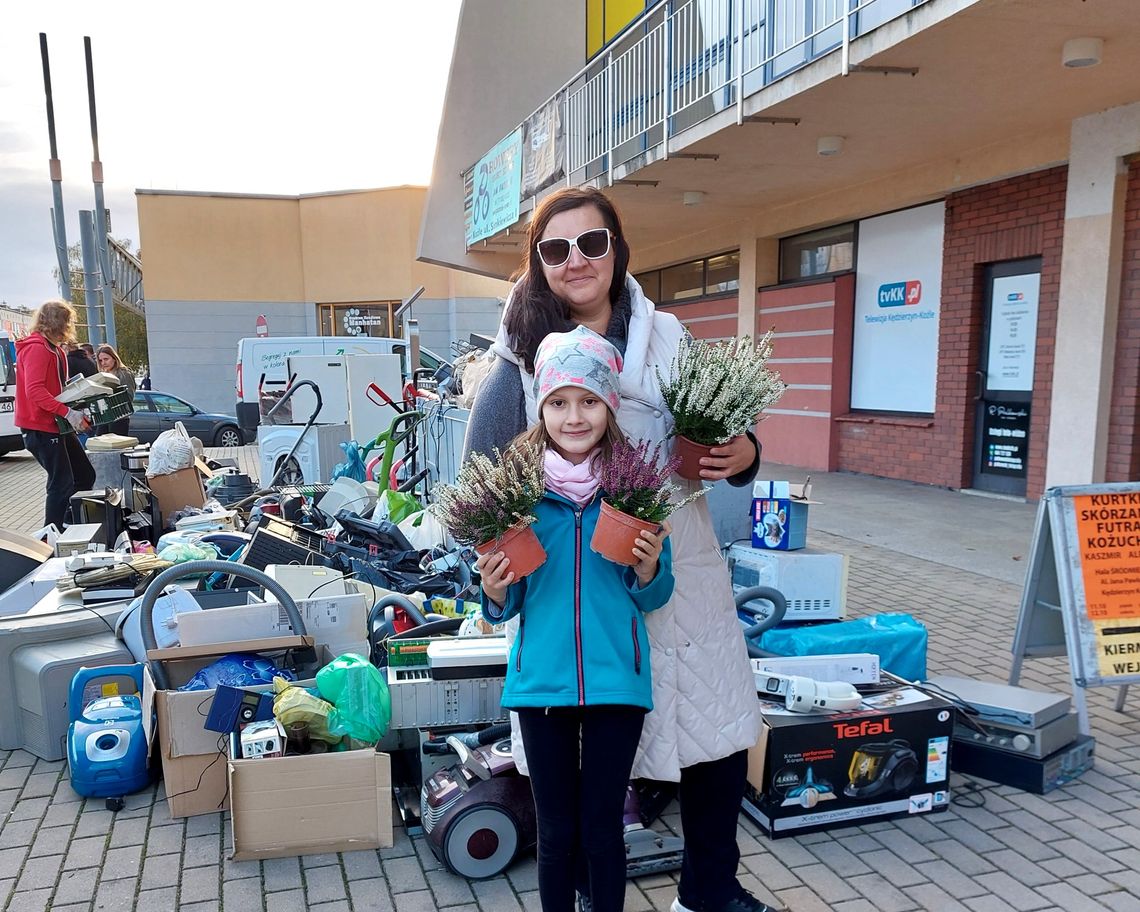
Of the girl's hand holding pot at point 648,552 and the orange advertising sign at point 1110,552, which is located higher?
the girl's hand holding pot at point 648,552

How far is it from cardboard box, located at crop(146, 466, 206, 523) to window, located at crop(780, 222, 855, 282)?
329 inches

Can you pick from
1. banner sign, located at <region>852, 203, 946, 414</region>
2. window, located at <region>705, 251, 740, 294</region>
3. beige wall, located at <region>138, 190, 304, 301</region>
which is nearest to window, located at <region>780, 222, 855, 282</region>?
banner sign, located at <region>852, 203, 946, 414</region>

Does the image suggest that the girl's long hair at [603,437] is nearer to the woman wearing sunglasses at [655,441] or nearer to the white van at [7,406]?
the woman wearing sunglasses at [655,441]

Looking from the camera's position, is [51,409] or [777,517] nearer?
[777,517]

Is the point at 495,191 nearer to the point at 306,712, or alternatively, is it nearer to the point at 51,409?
the point at 51,409

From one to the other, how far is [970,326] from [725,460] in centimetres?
825

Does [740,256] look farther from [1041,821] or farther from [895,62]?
[1041,821]

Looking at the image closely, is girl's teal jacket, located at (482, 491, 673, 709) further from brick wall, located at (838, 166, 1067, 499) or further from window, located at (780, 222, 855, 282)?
window, located at (780, 222, 855, 282)

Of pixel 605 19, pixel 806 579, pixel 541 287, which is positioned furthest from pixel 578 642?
pixel 605 19

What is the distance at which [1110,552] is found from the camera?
355 centimetres

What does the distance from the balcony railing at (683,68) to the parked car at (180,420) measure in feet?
30.3

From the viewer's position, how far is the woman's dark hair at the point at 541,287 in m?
1.97

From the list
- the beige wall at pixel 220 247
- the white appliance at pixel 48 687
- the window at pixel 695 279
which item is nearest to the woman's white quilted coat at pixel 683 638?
the white appliance at pixel 48 687

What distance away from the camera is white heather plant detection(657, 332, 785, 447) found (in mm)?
1843
